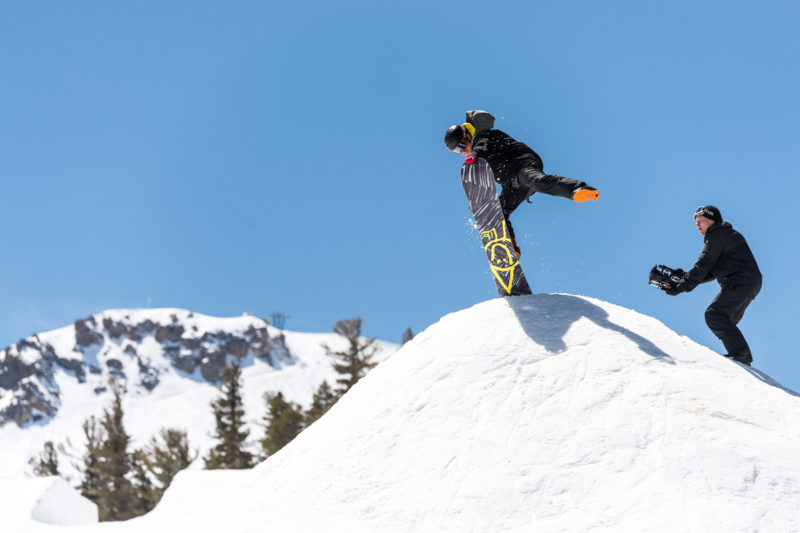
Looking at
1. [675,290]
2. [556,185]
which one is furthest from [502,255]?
[675,290]

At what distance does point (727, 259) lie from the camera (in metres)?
7.77

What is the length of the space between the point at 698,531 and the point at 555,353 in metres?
2.23

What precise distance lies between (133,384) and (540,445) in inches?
7442

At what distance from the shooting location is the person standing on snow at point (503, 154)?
8031 millimetres

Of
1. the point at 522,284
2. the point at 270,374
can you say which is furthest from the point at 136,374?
the point at 522,284

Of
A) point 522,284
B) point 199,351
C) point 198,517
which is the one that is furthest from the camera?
point 199,351

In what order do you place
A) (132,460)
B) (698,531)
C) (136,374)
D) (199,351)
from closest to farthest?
(698,531) → (132,460) → (136,374) → (199,351)

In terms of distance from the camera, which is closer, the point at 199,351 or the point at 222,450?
the point at 222,450

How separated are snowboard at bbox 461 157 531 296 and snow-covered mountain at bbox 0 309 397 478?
107902 mm

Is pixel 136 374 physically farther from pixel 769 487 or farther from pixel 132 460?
pixel 769 487

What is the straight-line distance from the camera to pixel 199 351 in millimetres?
198625

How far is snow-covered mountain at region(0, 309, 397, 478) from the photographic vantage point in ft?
424

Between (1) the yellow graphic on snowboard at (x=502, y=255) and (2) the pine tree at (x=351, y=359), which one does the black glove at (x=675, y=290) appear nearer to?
(1) the yellow graphic on snowboard at (x=502, y=255)

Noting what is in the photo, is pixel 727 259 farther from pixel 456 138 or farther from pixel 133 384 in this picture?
pixel 133 384
